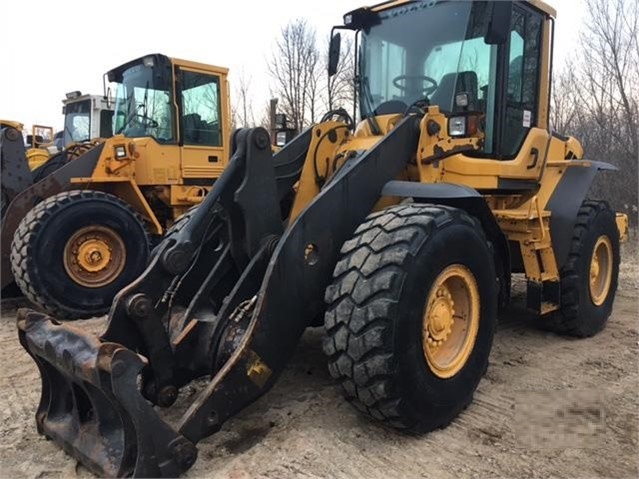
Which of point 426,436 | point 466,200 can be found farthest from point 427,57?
point 426,436

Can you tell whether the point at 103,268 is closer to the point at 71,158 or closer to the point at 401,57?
the point at 71,158

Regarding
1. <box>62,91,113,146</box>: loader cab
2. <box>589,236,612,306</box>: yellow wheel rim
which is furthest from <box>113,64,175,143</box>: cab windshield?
<box>589,236,612,306</box>: yellow wheel rim

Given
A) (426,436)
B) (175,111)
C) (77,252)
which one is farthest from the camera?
(175,111)

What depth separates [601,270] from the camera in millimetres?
5688

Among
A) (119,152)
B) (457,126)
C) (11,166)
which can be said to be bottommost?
(11,166)

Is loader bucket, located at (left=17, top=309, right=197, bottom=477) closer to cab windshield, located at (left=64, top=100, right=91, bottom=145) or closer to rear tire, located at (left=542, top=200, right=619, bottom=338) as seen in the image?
rear tire, located at (left=542, top=200, right=619, bottom=338)

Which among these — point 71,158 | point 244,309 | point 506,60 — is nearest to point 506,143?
point 506,60

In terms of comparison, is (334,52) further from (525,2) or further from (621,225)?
(621,225)

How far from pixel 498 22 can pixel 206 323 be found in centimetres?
→ 276

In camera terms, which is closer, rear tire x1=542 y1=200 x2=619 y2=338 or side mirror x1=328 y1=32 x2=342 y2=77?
rear tire x1=542 y1=200 x2=619 y2=338

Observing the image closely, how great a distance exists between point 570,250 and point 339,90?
559 cm

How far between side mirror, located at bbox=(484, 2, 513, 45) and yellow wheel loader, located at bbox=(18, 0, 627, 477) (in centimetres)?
1

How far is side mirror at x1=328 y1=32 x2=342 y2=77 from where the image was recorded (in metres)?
5.26

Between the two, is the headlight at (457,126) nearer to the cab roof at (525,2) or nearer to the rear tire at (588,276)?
the cab roof at (525,2)
